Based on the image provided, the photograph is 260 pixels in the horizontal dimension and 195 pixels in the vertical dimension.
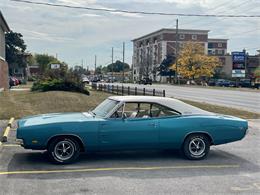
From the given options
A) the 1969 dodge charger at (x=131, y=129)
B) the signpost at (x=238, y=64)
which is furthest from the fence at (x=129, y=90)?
the signpost at (x=238, y=64)

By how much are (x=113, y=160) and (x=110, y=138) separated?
555mm

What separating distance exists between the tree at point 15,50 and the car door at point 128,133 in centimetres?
7770

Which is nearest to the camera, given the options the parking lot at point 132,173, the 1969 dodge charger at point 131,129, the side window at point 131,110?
the parking lot at point 132,173

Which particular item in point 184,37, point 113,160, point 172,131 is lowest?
point 113,160

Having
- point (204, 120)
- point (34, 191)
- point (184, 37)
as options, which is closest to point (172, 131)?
point (204, 120)

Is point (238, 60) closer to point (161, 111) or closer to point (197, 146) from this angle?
point (197, 146)

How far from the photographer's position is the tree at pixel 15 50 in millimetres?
82562

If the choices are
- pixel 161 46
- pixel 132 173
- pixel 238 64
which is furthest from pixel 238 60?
pixel 161 46

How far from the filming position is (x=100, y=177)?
686cm

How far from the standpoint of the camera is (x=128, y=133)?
26.0 feet

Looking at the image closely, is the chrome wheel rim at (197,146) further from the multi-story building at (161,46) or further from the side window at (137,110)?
the multi-story building at (161,46)

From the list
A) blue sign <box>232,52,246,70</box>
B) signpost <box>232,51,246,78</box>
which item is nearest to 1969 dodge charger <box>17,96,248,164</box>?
blue sign <box>232,52,246,70</box>

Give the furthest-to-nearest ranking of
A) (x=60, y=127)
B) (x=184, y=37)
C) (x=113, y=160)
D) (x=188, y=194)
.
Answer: (x=184, y=37), (x=113, y=160), (x=60, y=127), (x=188, y=194)

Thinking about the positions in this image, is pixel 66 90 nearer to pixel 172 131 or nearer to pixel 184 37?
pixel 172 131
